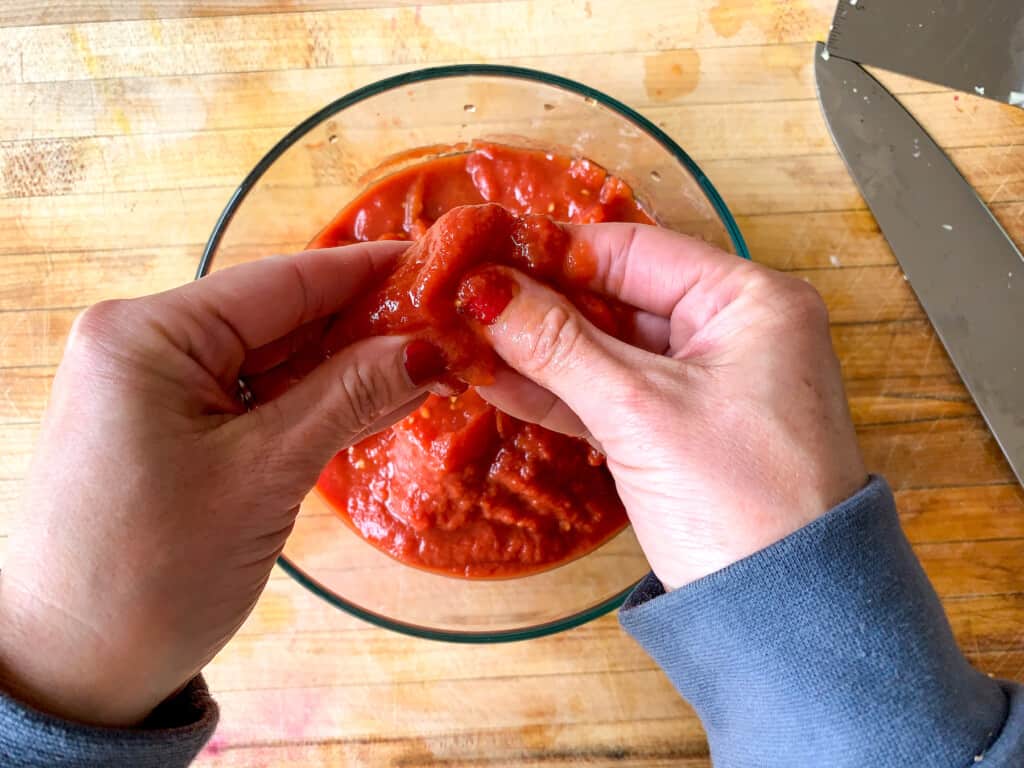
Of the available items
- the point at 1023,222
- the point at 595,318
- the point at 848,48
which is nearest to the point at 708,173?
the point at 848,48

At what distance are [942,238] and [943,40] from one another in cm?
44

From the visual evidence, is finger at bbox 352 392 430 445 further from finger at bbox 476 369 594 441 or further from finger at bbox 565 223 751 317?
finger at bbox 565 223 751 317

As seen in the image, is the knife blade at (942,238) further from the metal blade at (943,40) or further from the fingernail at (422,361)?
the fingernail at (422,361)

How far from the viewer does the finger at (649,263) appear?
3.82 feet

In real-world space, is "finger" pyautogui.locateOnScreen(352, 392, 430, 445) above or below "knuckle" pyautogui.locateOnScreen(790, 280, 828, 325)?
below

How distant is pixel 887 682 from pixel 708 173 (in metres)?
1.11

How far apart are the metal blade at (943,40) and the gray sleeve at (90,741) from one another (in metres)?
1.80

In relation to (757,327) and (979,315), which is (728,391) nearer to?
(757,327)

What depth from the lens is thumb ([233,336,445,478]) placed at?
1020 millimetres

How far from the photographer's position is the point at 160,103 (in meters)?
1.66

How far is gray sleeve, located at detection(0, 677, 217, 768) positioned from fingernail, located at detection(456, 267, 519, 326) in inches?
27.3

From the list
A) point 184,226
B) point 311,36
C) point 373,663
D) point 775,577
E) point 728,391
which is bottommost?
point 373,663

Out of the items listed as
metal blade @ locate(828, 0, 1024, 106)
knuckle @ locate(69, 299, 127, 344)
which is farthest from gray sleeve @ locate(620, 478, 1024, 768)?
metal blade @ locate(828, 0, 1024, 106)

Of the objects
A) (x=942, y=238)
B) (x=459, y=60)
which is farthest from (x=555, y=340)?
(x=942, y=238)
